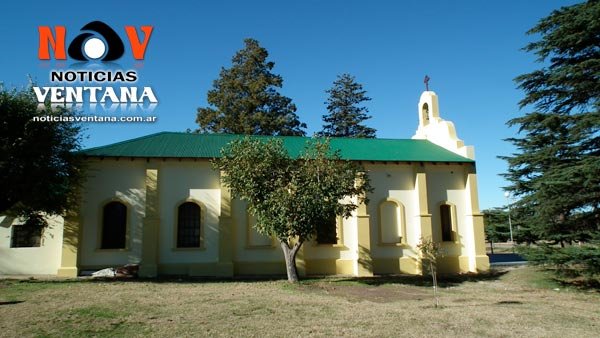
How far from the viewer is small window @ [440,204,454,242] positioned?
24609 mm

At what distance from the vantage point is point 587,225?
17.8 meters

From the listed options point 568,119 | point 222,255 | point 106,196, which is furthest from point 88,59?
point 568,119

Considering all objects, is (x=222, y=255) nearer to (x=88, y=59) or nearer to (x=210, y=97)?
(x=88, y=59)

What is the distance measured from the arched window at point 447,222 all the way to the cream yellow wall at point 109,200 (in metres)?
17.2

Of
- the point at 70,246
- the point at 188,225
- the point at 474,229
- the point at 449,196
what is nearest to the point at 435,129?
the point at 449,196

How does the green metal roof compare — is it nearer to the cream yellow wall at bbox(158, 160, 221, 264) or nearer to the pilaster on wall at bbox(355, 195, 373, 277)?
the cream yellow wall at bbox(158, 160, 221, 264)

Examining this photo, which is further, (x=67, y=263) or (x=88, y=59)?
(x=67, y=263)

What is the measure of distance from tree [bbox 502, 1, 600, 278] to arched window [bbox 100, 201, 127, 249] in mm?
19681

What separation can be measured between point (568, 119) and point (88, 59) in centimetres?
2093

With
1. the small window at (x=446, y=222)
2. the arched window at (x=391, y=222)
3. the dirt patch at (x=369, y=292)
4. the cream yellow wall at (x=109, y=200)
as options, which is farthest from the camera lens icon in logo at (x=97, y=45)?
the small window at (x=446, y=222)

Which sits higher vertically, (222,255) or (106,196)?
(106,196)

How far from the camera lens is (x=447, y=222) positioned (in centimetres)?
2480

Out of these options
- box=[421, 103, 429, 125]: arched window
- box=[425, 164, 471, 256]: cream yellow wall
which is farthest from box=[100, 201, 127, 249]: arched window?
box=[421, 103, 429, 125]: arched window

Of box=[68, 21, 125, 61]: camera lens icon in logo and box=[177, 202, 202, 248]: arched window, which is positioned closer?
box=[68, 21, 125, 61]: camera lens icon in logo
